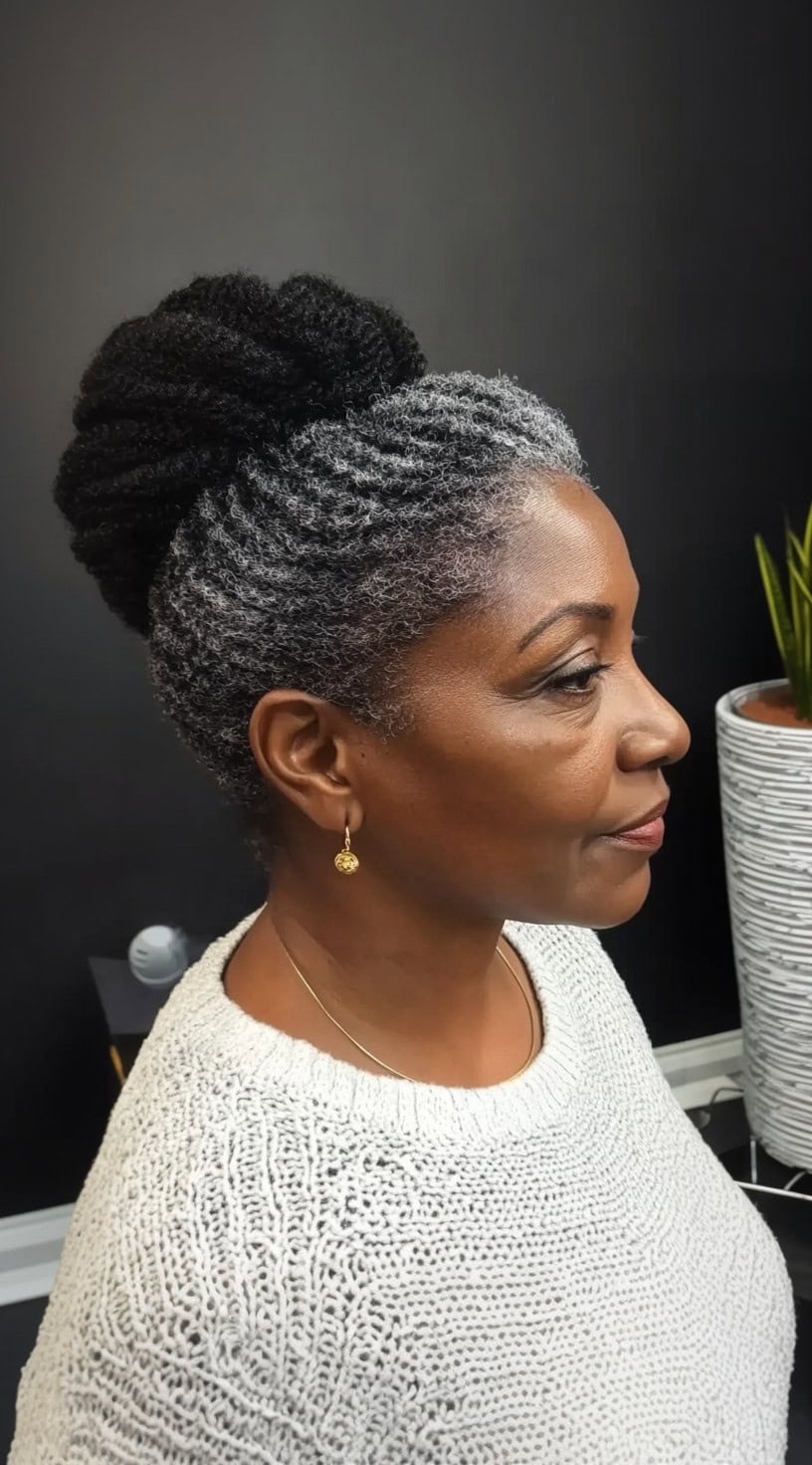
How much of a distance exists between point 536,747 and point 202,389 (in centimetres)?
35

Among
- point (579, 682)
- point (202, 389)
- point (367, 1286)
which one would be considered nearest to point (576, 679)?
point (579, 682)

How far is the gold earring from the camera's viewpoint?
86 cm

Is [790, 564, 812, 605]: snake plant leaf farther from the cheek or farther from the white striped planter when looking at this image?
the cheek

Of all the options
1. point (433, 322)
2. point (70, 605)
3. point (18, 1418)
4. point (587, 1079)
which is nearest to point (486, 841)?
point (587, 1079)

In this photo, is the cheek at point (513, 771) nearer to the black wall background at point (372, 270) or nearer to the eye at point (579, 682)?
the eye at point (579, 682)

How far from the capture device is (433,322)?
1926 mm

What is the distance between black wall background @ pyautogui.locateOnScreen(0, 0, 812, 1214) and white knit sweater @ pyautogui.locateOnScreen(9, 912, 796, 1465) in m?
0.92

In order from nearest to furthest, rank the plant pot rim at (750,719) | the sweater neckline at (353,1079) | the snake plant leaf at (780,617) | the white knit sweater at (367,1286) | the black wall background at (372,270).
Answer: the white knit sweater at (367,1286)
the sweater neckline at (353,1079)
the black wall background at (372,270)
the plant pot rim at (750,719)
the snake plant leaf at (780,617)

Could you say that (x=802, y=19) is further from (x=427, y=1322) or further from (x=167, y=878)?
(x=427, y=1322)

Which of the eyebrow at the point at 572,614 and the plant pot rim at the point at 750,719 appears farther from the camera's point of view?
the plant pot rim at the point at 750,719

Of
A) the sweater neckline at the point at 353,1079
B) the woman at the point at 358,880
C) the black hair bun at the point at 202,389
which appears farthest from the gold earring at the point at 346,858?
the black hair bun at the point at 202,389

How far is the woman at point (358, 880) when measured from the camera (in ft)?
2.43

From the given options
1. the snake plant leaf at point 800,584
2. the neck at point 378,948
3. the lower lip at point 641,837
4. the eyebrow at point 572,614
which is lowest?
the snake plant leaf at point 800,584

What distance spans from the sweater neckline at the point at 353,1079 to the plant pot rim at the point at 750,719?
2.92 ft
